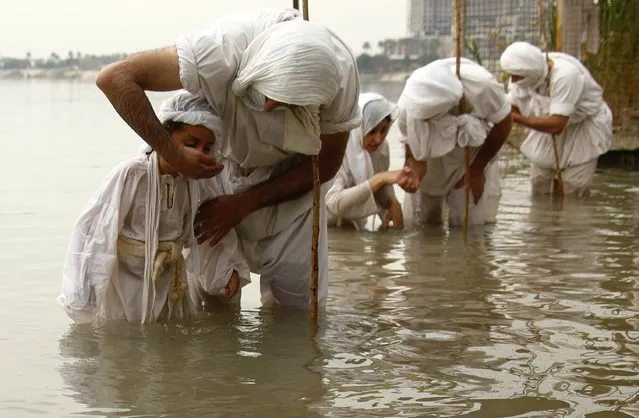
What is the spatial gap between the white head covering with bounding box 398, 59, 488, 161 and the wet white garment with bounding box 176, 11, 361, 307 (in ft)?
7.40

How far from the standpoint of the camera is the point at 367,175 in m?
7.84

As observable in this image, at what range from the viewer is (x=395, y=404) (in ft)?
13.6

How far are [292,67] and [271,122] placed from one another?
0.38m

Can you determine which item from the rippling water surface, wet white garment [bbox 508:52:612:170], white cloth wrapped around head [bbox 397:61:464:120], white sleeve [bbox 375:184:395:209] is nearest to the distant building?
wet white garment [bbox 508:52:612:170]

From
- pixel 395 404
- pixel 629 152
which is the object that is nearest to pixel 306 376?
pixel 395 404

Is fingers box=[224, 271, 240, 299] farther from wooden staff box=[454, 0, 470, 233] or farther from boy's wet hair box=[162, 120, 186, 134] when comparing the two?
wooden staff box=[454, 0, 470, 233]

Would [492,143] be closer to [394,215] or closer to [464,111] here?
[464,111]

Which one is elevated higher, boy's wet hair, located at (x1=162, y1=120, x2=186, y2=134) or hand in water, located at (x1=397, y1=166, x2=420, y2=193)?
boy's wet hair, located at (x1=162, y1=120, x2=186, y2=134)

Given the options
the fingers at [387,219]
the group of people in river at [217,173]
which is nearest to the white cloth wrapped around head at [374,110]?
the fingers at [387,219]

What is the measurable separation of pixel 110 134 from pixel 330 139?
46.6 ft

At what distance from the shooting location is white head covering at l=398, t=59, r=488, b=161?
287 inches

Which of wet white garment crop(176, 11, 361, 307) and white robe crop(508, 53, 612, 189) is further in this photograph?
white robe crop(508, 53, 612, 189)

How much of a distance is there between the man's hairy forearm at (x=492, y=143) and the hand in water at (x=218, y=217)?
10.2 feet

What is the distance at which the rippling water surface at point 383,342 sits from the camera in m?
4.18
